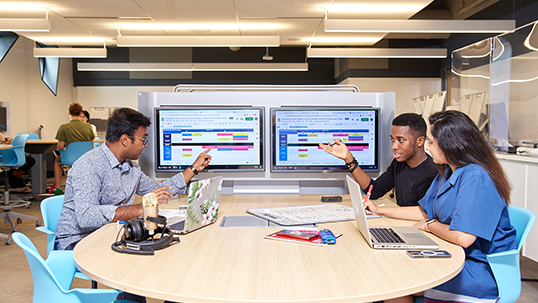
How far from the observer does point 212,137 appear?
2.27 m

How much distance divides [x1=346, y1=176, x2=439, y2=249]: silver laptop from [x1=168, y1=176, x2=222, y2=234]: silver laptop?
57 centimetres

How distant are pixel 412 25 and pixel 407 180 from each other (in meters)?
4.30

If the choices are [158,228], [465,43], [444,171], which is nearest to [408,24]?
[465,43]

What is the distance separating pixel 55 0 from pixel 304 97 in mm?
4883

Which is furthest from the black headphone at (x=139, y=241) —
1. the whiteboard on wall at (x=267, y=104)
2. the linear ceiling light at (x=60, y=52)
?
the linear ceiling light at (x=60, y=52)

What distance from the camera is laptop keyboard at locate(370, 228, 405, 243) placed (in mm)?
1393

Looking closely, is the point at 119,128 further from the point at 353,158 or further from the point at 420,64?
the point at 420,64

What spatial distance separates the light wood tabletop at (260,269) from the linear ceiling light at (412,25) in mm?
4637

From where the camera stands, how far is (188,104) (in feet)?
7.91

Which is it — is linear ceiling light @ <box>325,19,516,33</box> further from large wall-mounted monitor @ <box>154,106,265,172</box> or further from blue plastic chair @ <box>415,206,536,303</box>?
blue plastic chair @ <box>415,206,536,303</box>

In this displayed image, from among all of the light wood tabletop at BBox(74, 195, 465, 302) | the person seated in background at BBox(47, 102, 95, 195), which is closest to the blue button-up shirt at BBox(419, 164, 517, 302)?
the light wood tabletop at BBox(74, 195, 465, 302)

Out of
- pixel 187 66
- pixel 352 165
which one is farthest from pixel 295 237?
pixel 187 66

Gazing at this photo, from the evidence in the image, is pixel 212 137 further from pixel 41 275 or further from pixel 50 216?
pixel 41 275

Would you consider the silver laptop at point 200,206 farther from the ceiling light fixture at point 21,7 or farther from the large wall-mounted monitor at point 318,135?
the ceiling light fixture at point 21,7
